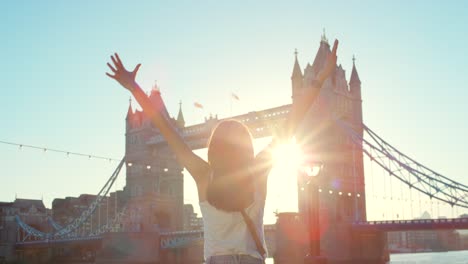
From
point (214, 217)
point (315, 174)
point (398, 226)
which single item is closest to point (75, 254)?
point (398, 226)

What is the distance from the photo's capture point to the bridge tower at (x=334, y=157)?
141 ft

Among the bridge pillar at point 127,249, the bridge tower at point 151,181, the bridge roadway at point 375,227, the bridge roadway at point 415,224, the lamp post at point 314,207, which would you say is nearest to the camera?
the lamp post at point 314,207

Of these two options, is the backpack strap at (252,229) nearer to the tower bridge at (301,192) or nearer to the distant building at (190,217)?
the tower bridge at (301,192)

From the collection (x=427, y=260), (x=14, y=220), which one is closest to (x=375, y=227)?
(x=427, y=260)

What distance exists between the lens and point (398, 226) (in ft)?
141

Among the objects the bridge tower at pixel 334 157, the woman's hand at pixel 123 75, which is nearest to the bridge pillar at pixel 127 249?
the bridge tower at pixel 334 157

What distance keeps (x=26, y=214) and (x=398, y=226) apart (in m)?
49.1

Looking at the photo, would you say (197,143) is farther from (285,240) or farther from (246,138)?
(246,138)

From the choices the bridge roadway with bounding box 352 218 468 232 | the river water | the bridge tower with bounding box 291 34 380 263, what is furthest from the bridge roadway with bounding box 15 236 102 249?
the bridge roadway with bounding box 352 218 468 232

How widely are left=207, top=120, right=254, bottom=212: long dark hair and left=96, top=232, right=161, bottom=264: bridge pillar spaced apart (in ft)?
155

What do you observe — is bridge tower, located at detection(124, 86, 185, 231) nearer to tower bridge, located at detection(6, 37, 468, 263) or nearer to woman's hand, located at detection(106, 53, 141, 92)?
tower bridge, located at detection(6, 37, 468, 263)

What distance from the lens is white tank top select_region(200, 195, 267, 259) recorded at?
275 cm

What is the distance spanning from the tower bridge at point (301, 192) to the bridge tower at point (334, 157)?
0.08m

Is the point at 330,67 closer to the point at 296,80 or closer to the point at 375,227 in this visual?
the point at 375,227
